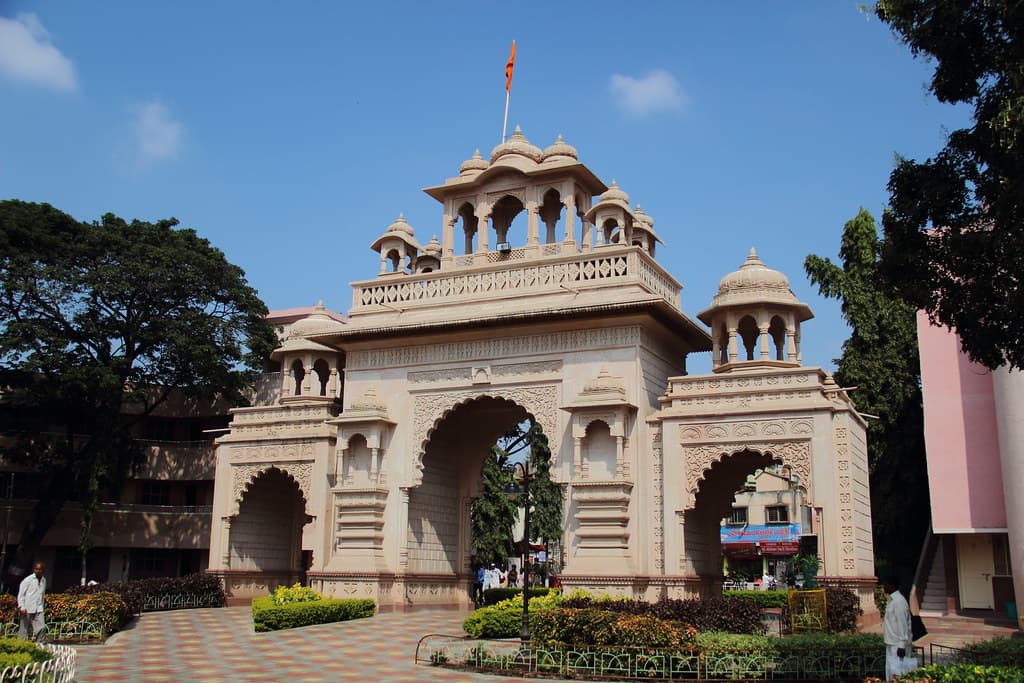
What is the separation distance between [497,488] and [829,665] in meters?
25.2

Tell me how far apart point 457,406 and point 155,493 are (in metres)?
17.7

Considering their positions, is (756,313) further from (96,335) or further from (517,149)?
(96,335)

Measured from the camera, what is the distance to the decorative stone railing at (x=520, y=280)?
21047 mm

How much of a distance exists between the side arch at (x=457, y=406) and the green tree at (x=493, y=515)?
13.8m

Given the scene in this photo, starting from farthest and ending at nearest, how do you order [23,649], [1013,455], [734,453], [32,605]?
1. [1013,455]
2. [734,453]
3. [32,605]
4. [23,649]

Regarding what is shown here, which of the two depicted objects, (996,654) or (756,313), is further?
(756,313)

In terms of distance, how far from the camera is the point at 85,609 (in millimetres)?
17188

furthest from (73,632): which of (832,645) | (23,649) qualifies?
(832,645)

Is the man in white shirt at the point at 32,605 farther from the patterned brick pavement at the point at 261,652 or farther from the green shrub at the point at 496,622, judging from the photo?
the green shrub at the point at 496,622

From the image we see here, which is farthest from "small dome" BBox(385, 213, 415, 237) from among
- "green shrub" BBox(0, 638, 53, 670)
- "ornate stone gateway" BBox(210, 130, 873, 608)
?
"green shrub" BBox(0, 638, 53, 670)

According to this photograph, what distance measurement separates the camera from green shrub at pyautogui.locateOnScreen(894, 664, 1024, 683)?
8.66 m

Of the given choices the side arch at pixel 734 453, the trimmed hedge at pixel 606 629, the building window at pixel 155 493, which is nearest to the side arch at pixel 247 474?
the side arch at pixel 734 453

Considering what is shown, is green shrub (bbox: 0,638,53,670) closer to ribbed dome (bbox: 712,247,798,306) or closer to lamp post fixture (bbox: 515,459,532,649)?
lamp post fixture (bbox: 515,459,532,649)

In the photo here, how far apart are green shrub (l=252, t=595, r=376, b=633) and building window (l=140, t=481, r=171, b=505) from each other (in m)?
16.5
